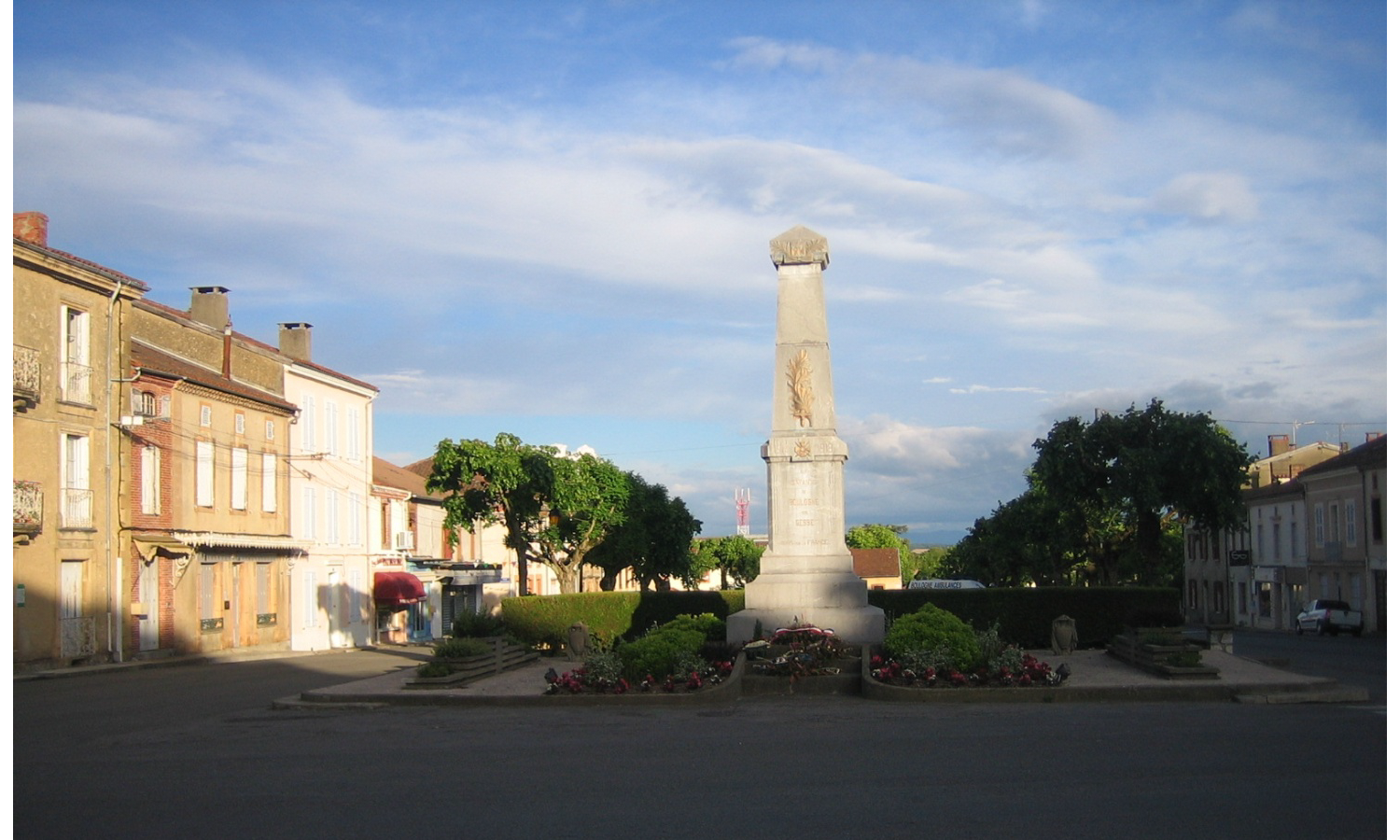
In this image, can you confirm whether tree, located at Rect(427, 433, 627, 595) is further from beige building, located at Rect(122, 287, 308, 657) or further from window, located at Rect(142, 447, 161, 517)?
window, located at Rect(142, 447, 161, 517)

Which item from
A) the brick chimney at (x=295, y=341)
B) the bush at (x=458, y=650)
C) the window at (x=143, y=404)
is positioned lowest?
the bush at (x=458, y=650)

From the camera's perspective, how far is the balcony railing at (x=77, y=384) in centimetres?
3284

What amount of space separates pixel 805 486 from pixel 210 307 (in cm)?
2746

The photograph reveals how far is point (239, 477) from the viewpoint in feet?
135

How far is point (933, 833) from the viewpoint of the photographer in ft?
29.8

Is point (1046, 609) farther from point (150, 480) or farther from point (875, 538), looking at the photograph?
point (875, 538)

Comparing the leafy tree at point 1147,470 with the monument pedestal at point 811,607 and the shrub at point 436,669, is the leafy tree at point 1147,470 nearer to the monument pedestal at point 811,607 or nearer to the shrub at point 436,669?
the monument pedestal at point 811,607

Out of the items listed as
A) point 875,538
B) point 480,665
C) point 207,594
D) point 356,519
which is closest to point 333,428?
point 356,519

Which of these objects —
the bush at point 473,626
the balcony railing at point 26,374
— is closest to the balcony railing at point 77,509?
the balcony railing at point 26,374

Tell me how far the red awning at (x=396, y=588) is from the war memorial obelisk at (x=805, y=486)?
27839mm

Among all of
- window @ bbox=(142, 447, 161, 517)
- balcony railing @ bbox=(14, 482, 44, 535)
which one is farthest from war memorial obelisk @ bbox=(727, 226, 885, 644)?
window @ bbox=(142, 447, 161, 517)

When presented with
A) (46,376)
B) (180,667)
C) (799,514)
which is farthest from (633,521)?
(799,514)

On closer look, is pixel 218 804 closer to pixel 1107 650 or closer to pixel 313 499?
pixel 1107 650

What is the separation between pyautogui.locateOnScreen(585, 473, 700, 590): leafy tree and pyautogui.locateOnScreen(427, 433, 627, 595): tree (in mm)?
1557
